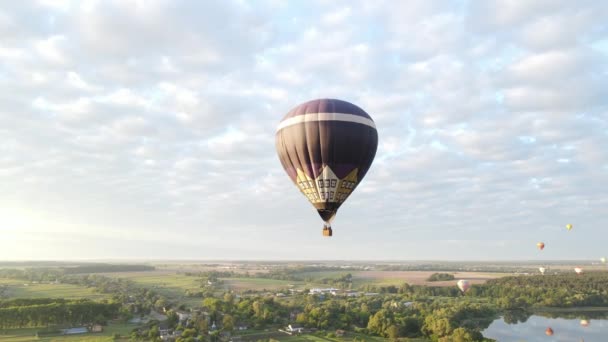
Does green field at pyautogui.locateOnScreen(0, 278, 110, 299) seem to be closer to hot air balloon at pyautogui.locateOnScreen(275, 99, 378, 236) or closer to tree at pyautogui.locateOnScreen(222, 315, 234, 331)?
tree at pyautogui.locateOnScreen(222, 315, 234, 331)

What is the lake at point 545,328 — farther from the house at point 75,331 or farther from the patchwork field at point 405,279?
the house at point 75,331

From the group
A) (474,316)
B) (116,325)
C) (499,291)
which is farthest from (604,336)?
(116,325)

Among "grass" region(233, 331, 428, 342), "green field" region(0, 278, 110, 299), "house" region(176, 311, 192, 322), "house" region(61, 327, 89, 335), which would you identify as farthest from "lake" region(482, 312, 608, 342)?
"green field" region(0, 278, 110, 299)

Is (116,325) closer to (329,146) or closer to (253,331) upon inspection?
(253,331)

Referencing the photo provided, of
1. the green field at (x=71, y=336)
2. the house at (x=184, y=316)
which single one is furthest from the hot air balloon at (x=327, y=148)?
the house at (x=184, y=316)

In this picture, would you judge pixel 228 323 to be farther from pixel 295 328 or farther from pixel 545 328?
pixel 545 328
